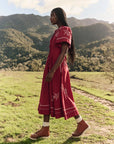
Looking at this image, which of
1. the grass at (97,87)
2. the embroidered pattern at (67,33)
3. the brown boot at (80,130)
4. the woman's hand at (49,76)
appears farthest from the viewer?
the grass at (97,87)

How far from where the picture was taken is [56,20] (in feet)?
10.2

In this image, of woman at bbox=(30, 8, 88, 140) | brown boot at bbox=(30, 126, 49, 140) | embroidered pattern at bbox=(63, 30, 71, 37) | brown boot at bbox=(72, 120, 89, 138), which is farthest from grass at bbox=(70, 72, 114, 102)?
embroidered pattern at bbox=(63, 30, 71, 37)

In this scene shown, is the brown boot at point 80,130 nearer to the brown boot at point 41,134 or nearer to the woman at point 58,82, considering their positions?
the woman at point 58,82

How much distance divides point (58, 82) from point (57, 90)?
0.17 meters

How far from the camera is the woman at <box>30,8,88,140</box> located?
2.89 metres

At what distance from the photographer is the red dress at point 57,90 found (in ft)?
9.59

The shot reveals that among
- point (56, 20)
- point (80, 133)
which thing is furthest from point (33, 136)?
point (56, 20)

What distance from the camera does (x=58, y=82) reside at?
298cm

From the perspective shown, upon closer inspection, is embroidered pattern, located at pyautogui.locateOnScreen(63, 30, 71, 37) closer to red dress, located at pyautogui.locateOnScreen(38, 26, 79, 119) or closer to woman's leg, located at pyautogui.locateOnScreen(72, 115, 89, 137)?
red dress, located at pyautogui.locateOnScreen(38, 26, 79, 119)

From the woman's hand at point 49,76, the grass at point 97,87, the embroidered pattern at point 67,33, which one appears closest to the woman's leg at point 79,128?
the woman's hand at point 49,76

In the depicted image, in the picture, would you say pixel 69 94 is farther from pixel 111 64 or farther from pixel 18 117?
pixel 111 64

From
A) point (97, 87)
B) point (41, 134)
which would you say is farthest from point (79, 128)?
point (97, 87)

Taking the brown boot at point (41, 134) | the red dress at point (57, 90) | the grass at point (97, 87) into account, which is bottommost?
the grass at point (97, 87)

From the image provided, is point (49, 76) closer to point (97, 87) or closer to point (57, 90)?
point (57, 90)
